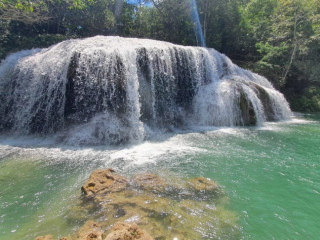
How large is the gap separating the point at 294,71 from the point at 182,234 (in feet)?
60.6

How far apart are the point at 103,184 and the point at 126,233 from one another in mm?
1823

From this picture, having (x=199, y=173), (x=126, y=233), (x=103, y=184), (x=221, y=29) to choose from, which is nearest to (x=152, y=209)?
(x=126, y=233)

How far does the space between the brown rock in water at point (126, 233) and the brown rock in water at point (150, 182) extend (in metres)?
1.50

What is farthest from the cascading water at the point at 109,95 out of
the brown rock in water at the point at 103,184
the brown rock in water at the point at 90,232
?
the brown rock in water at the point at 90,232

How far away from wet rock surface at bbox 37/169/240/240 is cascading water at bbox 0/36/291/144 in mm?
3602

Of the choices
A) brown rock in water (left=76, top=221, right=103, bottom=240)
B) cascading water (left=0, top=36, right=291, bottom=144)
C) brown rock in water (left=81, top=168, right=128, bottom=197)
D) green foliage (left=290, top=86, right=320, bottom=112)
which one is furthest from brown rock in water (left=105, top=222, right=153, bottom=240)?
green foliage (left=290, top=86, right=320, bottom=112)

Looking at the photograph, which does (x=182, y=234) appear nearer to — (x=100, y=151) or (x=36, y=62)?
(x=100, y=151)

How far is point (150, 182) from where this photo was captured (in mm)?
4340

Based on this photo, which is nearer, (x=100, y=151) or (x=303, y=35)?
(x=100, y=151)

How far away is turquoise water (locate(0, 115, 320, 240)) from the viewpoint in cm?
342

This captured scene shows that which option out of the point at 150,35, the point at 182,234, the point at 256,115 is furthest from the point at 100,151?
the point at 150,35

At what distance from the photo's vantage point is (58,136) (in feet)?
26.4

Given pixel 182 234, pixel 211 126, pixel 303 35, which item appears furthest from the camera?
pixel 303 35

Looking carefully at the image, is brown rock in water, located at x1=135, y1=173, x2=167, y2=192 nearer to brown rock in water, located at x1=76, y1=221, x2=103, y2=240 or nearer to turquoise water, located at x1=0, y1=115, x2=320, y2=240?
turquoise water, located at x1=0, y1=115, x2=320, y2=240
